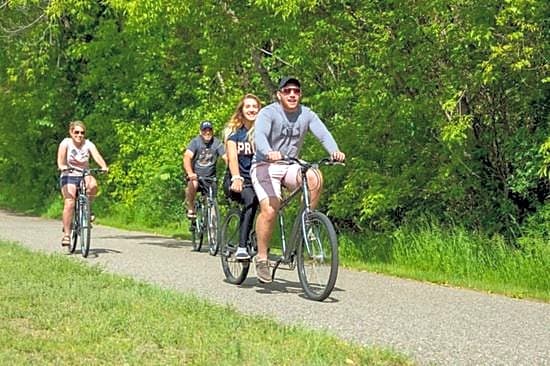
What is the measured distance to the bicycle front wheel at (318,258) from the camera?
8000mm

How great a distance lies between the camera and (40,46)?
81.1 feet

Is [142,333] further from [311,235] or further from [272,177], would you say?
[272,177]

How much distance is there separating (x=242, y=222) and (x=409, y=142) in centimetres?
413

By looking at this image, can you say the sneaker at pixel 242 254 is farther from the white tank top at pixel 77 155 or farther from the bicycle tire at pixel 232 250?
the white tank top at pixel 77 155

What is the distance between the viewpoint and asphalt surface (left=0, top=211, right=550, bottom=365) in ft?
20.4

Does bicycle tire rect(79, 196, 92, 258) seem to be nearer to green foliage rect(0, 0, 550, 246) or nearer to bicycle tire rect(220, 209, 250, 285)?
bicycle tire rect(220, 209, 250, 285)

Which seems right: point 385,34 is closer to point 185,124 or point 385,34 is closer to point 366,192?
point 366,192

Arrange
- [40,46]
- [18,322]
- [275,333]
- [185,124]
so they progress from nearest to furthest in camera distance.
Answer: [275,333], [18,322], [185,124], [40,46]

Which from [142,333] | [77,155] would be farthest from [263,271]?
[77,155]

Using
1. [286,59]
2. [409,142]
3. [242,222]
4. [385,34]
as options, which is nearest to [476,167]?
[409,142]

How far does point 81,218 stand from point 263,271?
4.51m

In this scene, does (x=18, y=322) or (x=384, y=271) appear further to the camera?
(x=384, y=271)

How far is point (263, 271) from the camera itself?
8922mm

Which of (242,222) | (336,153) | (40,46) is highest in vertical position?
(40,46)
